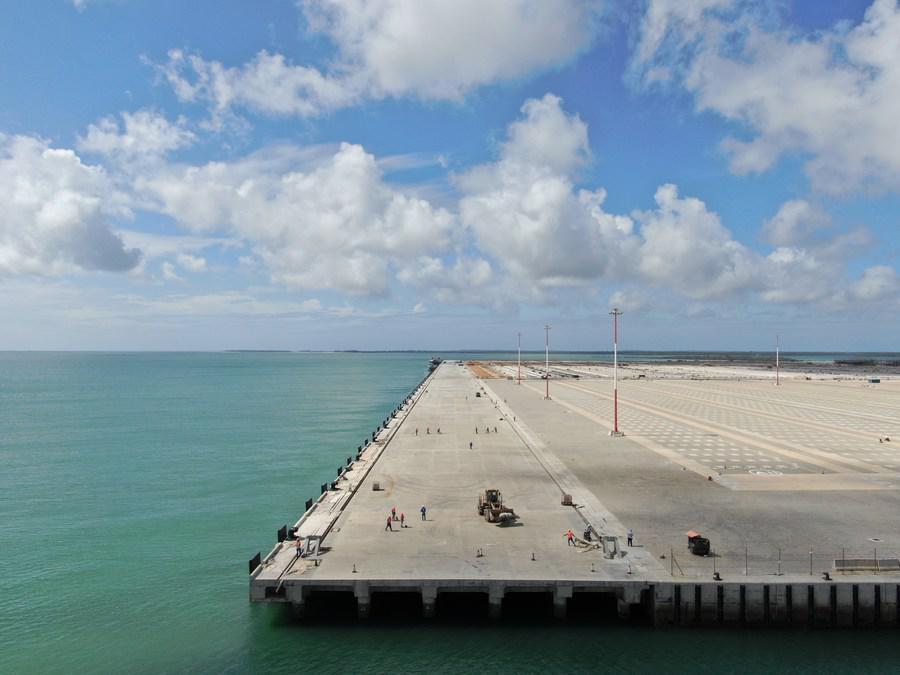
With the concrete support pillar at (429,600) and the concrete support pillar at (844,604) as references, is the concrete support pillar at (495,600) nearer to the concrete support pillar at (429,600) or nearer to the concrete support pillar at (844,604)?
the concrete support pillar at (429,600)

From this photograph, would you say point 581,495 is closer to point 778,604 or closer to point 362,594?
point 778,604

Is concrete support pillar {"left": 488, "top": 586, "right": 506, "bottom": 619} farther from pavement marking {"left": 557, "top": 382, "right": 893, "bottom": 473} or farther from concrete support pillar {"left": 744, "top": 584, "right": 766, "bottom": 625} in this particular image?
pavement marking {"left": 557, "top": 382, "right": 893, "bottom": 473}

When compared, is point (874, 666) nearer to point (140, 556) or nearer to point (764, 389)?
point (140, 556)

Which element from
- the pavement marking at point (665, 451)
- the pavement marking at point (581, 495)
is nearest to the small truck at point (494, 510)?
the pavement marking at point (581, 495)

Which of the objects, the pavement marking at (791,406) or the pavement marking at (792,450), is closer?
the pavement marking at (792,450)

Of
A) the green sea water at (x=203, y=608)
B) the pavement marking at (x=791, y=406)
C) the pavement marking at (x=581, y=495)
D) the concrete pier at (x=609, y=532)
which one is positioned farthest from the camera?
the pavement marking at (x=791, y=406)
